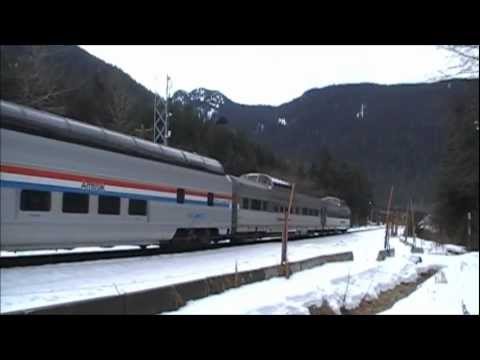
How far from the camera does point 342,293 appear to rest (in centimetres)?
960

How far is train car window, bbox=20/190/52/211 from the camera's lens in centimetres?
885

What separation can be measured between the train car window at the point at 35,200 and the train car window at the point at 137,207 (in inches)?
102

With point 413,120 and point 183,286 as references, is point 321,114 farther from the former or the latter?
point 183,286

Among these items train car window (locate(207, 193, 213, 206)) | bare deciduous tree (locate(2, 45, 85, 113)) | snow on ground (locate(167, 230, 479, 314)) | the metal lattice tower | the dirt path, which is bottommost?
the dirt path

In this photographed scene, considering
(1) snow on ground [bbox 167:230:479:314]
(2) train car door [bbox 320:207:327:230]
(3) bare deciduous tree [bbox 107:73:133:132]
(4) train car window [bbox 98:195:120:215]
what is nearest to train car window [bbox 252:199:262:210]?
(1) snow on ground [bbox 167:230:479:314]

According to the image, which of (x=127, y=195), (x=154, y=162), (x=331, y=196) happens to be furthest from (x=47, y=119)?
(x=331, y=196)

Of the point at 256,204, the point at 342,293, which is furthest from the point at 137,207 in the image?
the point at 256,204

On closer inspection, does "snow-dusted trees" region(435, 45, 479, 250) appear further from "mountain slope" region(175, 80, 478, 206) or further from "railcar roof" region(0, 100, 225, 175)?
"railcar roof" region(0, 100, 225, 175)

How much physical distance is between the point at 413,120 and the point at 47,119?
8030mm

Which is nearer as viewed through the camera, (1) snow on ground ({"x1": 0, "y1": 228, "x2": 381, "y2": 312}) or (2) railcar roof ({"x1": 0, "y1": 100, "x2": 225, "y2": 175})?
(1) snow on ground ({"x1": 0, "y1": 228, "x2": 381, "y2": 312})

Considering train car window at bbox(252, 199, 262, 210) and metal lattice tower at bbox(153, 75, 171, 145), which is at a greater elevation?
metal lattice tower at bbox(153, 75, 171, 145)

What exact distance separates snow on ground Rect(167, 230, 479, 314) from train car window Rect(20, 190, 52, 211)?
4018mm
